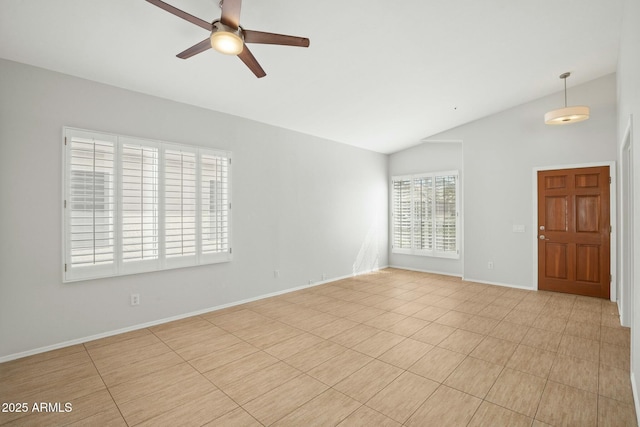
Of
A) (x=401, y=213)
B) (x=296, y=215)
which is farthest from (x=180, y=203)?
(x=401, y=213)

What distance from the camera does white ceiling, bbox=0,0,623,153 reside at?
2.60 m

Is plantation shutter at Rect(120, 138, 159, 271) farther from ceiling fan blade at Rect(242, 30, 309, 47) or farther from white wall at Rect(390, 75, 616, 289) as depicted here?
white wall at Rect(390, 75, 616, 289)

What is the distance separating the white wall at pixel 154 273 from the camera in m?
2.95

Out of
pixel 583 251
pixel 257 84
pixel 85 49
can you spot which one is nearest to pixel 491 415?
pixel 257 84

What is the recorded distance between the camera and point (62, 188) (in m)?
3.16

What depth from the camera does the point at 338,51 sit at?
3309 millimetres

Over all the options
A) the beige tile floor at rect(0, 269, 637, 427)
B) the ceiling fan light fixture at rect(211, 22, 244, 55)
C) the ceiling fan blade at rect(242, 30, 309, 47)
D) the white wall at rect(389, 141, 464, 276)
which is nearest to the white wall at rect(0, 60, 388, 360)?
the beige tile floor at rect(0, 269, 637, 427)

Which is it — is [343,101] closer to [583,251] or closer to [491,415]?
[491,415]

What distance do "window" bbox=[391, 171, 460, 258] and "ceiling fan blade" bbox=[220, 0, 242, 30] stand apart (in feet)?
18.5

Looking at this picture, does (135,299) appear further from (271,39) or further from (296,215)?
(271,39)

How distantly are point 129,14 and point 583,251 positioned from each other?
6.80 metres

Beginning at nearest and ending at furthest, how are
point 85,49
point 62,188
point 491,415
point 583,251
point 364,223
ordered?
1. point 491,415
2. point 85,49
3. point 62,188
4. point 583,251
5. point 364,223

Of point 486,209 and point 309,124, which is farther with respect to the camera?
point 486,209

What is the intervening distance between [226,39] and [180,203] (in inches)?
96.5
